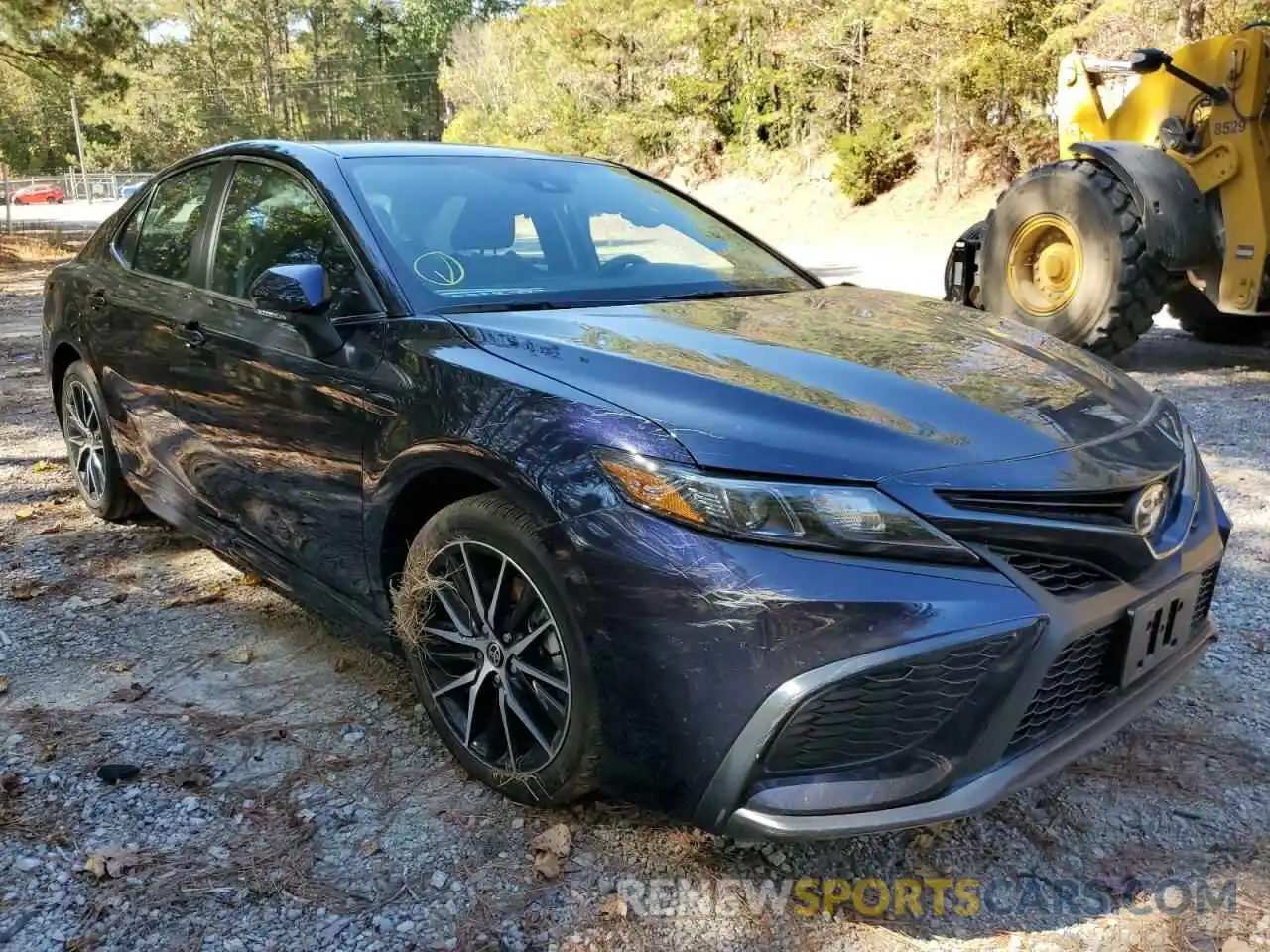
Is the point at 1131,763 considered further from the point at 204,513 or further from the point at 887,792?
the point at 204,513

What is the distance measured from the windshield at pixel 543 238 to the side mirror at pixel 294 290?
0.22 meters

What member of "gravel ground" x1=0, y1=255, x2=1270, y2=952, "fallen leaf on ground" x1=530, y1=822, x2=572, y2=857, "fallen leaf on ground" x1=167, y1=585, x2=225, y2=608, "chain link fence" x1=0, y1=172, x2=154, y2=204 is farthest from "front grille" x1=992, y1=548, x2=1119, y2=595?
"chain link fence" x1=0, y1=172, x2=154, y2=204

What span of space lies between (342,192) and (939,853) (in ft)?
7.65

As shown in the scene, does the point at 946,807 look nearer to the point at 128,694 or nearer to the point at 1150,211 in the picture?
the point at 128,694

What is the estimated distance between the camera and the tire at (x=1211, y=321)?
7828 mm

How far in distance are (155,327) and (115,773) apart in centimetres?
163

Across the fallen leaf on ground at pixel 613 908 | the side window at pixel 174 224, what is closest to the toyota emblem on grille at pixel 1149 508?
the fallen leaf on ground at pixel 613 908

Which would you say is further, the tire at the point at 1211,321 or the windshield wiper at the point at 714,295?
the tire at the point at 1211,321

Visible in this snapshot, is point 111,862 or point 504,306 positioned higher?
point 504,306

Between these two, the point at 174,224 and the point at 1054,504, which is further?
the point at 174,224

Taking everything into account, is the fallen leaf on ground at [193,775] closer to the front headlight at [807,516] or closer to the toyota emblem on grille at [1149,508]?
the front headlight at [807,516]

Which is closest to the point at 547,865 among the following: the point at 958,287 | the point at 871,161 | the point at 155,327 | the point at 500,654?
the point at 500,654

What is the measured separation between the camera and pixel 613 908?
2121mm

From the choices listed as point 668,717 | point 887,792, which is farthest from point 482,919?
point 887,792
